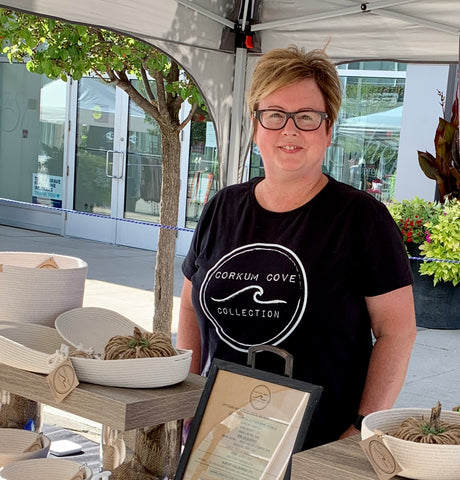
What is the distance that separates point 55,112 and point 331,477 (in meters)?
12.5

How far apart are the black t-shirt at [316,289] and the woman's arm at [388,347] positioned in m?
0.03

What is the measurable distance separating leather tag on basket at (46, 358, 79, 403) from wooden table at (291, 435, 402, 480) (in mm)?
544

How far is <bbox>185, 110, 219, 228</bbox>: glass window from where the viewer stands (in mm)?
11531

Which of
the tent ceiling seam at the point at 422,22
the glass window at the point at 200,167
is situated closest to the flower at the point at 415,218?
the tent ceiling seam at the point at 422,22

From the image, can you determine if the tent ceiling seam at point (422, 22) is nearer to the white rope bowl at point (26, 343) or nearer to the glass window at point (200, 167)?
the white rope bowl at point (26, 343)

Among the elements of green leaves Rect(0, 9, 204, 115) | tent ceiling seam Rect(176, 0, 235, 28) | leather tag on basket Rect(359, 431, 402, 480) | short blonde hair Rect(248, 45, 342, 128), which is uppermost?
tent ceiling seam Rect(176, 0, 235, 28)

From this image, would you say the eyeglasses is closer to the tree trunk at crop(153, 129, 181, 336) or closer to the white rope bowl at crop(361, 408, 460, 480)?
the white rope bowl at crop(361, 408, 460, 480)

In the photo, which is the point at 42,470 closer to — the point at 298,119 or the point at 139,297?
the point at 298,119

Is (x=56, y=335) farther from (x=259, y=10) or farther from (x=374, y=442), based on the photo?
(x=259, y=10)

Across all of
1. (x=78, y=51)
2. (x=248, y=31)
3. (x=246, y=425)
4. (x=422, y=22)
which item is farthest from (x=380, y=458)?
(x=78, y=51)

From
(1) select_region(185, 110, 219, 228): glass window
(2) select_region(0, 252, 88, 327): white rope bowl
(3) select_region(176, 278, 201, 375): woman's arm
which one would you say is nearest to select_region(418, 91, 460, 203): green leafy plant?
(1) select_region(185, 110, 219, 228): glass window

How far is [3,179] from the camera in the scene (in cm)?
1402

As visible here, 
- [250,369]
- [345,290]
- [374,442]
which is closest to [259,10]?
[345,290]

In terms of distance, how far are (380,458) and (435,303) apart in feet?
22.6
